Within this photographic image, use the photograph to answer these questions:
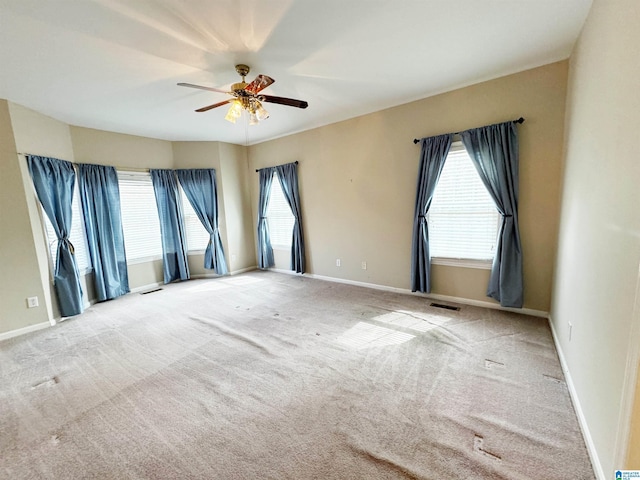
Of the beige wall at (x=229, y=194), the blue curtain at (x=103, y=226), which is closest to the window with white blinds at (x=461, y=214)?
the beige wall at (x=229, y=194)

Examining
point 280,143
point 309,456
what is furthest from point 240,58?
point 309,456

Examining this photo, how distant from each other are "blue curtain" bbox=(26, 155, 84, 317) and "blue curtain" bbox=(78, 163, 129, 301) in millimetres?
322

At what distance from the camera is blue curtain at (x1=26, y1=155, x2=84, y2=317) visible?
11.0 feet

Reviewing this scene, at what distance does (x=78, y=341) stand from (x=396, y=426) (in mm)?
3339

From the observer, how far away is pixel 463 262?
3.37 metres

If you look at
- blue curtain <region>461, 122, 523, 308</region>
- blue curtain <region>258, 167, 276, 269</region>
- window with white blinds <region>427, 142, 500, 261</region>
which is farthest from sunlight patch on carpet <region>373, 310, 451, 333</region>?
blue curtain <region>258, 167, 276, 269</region>

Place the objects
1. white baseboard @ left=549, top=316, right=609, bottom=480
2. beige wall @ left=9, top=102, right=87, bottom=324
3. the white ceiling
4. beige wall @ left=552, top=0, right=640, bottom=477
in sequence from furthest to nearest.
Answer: beige wall @ left=9, top=102, right=87, bottom=324
the white ceiling
white baseboard @ left=549, top=316, right=609, bottom=480
beige wall @ left=552, top=0, right=640, bottom=477

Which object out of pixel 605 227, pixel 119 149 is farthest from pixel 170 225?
pixel 605 227

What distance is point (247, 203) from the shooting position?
18.8 feet

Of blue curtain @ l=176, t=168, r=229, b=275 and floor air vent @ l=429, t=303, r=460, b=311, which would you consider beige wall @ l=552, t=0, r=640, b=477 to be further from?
blue curtain @ l=176, t=168, r=229, b=275

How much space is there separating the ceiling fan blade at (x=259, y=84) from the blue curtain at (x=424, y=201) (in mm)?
2110

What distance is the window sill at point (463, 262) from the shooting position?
323cm

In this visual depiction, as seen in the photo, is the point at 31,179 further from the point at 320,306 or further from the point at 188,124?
the point at 320,306

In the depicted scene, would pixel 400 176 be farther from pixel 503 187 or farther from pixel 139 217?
pixel 139 217
